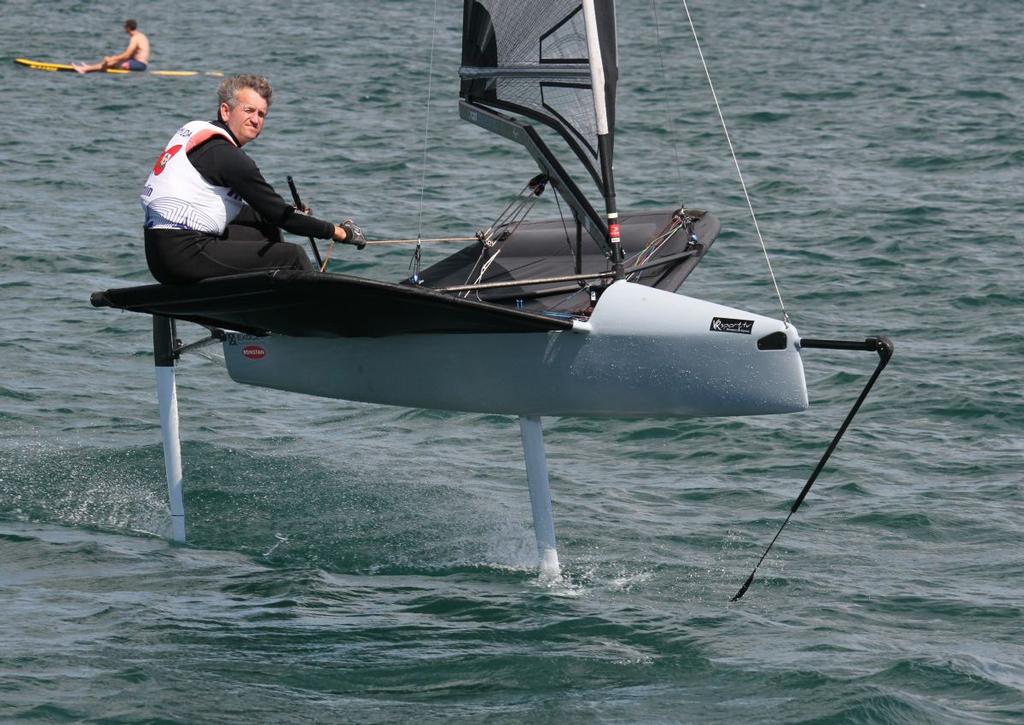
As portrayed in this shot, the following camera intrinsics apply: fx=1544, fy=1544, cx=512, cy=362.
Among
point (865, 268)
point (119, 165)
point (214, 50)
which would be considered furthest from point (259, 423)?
point (214, 50)

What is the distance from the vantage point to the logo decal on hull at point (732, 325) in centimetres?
529

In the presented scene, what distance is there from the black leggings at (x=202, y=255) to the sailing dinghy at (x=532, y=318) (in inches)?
3.1

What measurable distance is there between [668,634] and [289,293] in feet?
5.63

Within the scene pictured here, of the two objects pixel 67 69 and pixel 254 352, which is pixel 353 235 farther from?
pixel 67 69

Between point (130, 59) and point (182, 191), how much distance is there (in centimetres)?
1341

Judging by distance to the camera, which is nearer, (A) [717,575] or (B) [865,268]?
(A) [717,575]

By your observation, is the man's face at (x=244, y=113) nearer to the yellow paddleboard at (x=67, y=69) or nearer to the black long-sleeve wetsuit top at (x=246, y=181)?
the black long-sleeve wetsuit top at (x=246, y=181)

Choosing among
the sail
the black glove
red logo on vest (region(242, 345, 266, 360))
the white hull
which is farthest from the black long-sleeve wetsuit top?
the sail

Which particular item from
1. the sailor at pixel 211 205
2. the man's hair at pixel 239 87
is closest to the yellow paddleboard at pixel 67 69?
the man's hair at pixel 239 87

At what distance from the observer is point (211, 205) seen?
5.43 meters

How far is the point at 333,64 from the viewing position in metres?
18.7

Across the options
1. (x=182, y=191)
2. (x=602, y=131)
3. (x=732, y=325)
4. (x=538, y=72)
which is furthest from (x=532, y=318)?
(x=538, y=72)

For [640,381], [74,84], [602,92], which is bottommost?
[640,381]

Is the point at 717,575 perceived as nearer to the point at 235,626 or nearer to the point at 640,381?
the point at 640,381
